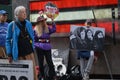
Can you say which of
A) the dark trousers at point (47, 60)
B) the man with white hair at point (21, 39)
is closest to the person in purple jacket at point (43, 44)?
the dark trousers at point (47, 60)

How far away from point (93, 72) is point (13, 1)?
11.1 ft

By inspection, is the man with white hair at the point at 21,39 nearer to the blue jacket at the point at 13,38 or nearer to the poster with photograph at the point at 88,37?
A: the blue jacket at the point at 13,38

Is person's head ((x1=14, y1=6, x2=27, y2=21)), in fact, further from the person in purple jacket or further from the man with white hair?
the person in purple jacket

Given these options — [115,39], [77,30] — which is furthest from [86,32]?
[115,39]

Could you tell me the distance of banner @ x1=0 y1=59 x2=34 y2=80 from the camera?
289 inches

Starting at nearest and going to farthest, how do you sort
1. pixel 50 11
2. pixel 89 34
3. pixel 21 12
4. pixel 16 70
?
pixel 16 70
pixel 21 12
pixel 50 11
pixel 89 34

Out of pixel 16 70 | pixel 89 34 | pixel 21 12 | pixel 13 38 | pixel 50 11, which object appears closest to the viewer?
pixel 16 70

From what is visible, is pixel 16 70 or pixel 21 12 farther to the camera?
pixel 21 12

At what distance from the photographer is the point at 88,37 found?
1105cm

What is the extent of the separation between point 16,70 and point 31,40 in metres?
0.98

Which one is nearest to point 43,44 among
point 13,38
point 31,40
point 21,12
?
point 31,40

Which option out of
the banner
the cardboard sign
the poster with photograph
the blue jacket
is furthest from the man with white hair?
the poster with photograph

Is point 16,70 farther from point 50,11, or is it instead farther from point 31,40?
point 50,11

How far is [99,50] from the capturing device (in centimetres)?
1106
